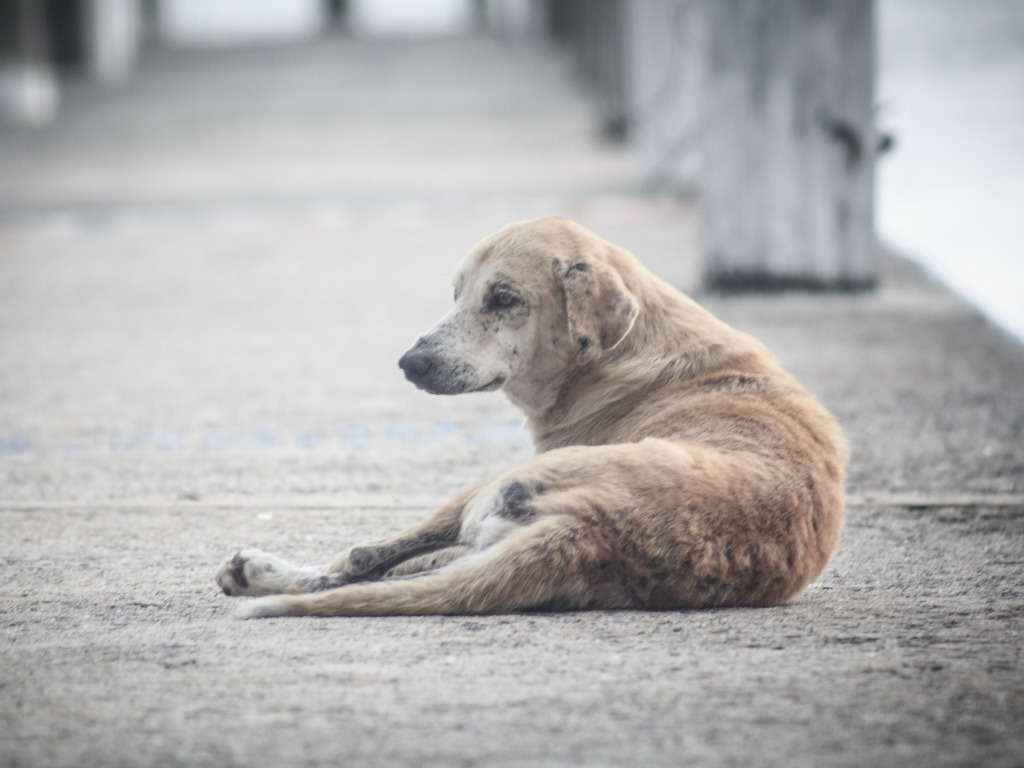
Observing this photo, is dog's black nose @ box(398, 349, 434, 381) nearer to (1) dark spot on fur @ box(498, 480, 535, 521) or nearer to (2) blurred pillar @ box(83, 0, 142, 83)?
(1) dark spot on fur @ box(498, 480, 535, 521)

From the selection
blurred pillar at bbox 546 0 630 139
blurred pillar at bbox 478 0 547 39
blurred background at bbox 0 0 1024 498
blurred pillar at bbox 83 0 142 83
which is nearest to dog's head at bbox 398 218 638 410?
blurred background at bbox 0 0 1024 498

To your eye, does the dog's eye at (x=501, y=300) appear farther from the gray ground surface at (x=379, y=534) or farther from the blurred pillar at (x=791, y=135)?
the blurred pillar at (x=791, y=135)

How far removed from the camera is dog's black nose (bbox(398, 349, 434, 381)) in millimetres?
3812

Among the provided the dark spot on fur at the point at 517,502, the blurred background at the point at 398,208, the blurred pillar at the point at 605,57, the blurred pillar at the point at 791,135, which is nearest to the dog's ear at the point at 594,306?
the dark spot on fur at the point at 517,502

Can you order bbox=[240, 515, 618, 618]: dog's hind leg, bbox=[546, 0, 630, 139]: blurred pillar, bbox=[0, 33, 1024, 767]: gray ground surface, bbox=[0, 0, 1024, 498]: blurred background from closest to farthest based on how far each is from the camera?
bbox=[0, 33, 1024, 767]: gray ground surface
bbox=[240, 515, 618, 618]: dog's hind leg
bbox=[0, 0, 1024, 498]: blurred background
bbox=[546, 0, 630, 139]: blurred pillar

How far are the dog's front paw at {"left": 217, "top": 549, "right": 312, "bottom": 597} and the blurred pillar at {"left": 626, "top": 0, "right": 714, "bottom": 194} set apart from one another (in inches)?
442

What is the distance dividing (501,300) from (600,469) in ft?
2.87

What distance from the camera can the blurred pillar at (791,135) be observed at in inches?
345

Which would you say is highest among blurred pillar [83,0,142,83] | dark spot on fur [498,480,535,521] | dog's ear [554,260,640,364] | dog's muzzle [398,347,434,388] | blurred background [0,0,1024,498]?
blurred pillar [83,0,142,83]

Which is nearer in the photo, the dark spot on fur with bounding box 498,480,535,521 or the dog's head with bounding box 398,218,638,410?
the dark spot on fur with bounding box 498,480,535,521

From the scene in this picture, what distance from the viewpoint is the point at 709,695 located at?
273 cm

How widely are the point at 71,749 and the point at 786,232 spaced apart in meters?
7.35

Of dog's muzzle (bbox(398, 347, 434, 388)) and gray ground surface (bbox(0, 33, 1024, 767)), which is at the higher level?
dog's muzzle (bbox(398, 347, 434, 388))

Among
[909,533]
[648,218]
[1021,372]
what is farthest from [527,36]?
[909,533]
